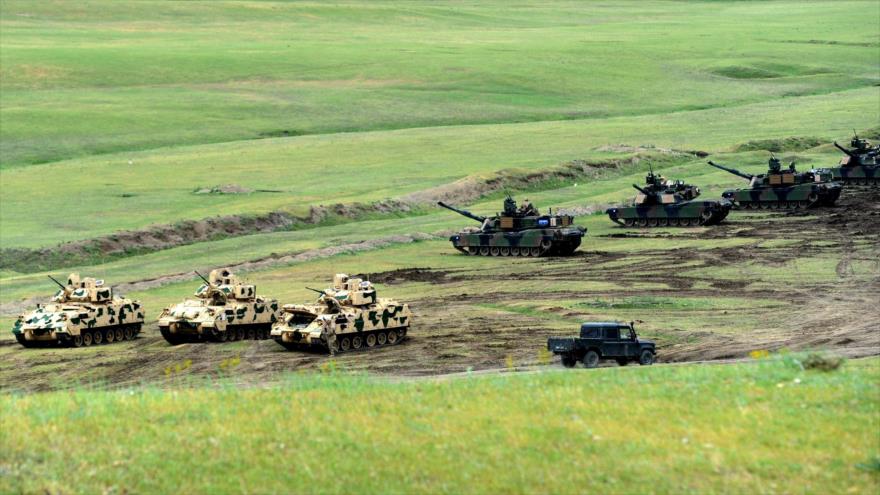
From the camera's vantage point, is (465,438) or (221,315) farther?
(221,315)

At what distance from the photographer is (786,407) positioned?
63.6 feet

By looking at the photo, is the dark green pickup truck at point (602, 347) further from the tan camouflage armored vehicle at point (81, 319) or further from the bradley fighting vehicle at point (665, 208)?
the bradley fighting vehicle at point (665, 208)

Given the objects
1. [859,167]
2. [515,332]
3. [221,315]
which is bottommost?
[515,332]

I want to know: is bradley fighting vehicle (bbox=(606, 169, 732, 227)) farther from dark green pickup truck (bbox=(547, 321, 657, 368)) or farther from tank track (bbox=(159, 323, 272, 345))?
dark green pickup truck (bbox=(547, 321, 657, 368))

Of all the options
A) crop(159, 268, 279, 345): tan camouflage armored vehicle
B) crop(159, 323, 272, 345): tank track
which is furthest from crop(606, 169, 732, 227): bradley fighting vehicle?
crop(159, 323, 272, 345): tank track

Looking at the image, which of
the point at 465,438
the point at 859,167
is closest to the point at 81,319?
the point at 465,438

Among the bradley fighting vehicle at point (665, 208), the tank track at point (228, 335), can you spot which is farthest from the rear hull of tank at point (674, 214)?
the tank track at point (228, 335)

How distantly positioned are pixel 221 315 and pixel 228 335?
65cm

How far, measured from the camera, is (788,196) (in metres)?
69.8

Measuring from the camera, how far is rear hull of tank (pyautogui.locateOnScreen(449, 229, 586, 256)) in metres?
57.5

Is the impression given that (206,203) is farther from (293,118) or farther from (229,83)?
(229,83)

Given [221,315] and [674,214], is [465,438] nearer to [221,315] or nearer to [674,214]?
[221,315]

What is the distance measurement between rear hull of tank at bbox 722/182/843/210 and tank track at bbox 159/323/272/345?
3245cm

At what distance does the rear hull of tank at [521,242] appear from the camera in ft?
189
